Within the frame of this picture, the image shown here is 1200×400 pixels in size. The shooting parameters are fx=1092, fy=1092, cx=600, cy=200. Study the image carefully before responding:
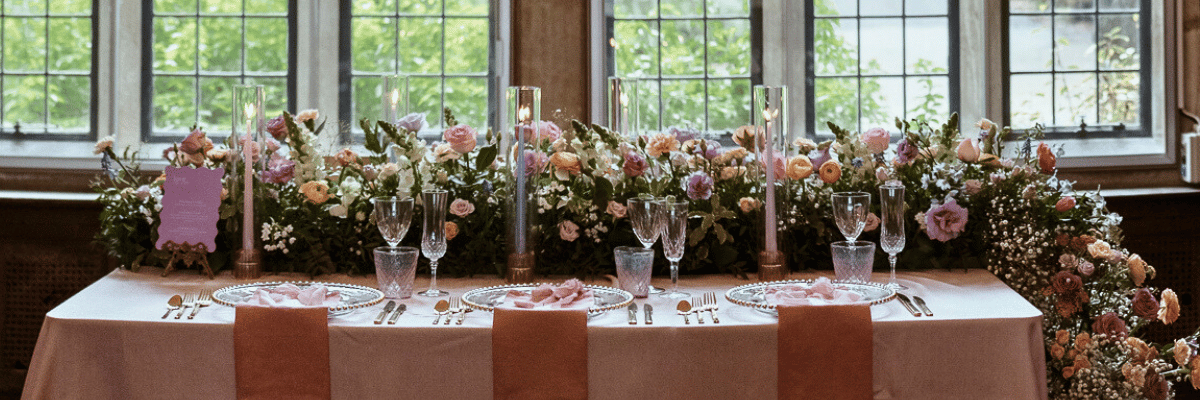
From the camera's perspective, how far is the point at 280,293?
2.04 metres

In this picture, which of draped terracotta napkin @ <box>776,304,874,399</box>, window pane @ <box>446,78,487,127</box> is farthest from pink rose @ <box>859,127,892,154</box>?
window pane @ <box>446,78,487,127</box>

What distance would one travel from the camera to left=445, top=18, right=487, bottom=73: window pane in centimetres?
438

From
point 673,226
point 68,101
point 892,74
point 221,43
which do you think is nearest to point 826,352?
point 673,226

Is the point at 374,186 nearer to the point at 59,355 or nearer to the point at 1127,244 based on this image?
the point at 59,355

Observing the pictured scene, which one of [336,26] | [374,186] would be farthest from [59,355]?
[336,26]

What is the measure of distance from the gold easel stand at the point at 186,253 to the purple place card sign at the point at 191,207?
0.01m

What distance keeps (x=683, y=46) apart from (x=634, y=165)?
6.88ft

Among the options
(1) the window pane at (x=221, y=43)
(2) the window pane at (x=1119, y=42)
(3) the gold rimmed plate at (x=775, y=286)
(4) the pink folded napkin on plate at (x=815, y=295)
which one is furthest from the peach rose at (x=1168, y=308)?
(1) the window pane at (x=221, y=43)

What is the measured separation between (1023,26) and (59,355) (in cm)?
368

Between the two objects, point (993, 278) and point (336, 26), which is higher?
point (336, 26)

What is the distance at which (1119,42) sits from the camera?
4336mm

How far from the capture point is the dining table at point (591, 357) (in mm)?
1891

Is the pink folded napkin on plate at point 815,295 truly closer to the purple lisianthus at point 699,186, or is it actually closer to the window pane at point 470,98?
the purple lisianthus at point 699,186

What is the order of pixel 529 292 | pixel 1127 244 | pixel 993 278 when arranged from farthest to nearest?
pixel 1127 244 < pixel 993 278 < pixel 529 292
